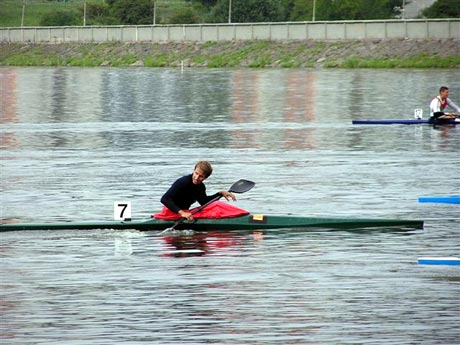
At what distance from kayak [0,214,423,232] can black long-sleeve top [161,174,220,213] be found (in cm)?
35

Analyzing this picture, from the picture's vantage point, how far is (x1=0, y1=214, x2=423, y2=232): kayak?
23.8 meters

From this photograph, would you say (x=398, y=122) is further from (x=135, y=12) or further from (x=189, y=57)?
(x=135, y=12)

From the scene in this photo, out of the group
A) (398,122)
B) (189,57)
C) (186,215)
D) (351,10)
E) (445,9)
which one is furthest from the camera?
(351,10)

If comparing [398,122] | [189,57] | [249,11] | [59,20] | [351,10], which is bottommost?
[189,57]

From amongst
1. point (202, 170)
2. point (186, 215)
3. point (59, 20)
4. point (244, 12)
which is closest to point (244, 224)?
point (186, 215)

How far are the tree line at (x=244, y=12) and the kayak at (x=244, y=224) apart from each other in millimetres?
125013

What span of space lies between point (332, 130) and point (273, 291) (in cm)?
3266

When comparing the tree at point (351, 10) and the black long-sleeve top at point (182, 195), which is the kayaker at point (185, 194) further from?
the tree at point (351, 10)

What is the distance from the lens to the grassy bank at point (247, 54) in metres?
116

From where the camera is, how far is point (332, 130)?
51.2 m

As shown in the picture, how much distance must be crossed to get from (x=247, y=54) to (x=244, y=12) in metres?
37.5

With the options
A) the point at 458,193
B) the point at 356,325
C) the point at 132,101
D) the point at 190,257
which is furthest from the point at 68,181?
the point at 132,101

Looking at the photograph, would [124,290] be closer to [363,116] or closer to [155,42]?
[363,116]

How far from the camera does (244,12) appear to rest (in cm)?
Result: 16650
